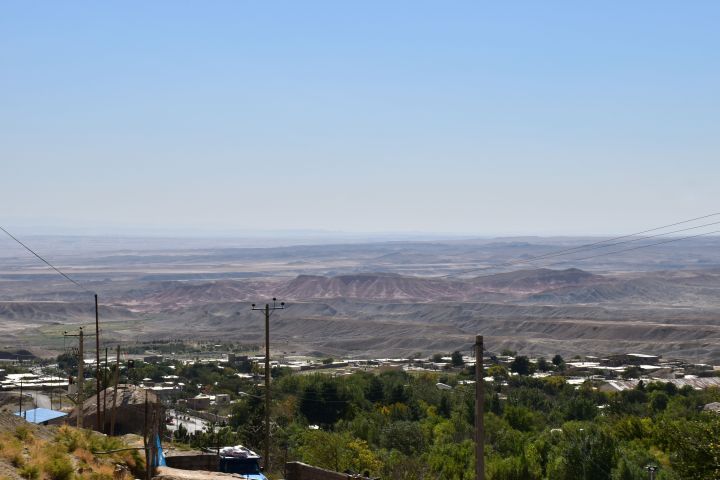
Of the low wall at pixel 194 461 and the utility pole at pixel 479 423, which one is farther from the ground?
the utility pole at pixel 479 423

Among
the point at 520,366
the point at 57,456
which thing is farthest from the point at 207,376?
the point at 57,456

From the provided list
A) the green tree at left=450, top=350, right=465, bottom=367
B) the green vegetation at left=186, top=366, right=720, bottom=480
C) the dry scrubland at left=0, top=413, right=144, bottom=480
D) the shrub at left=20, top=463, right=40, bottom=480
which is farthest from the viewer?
the green tree at left=450, top=350, right=465, bottom=367

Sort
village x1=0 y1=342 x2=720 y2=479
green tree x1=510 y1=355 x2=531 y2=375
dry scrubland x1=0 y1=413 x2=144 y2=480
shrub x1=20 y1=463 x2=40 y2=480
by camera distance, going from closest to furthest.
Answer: shrub x1=20 y1=463 x2=40 y2=480 → dry scrubland x1=0 y1=413 x2=144 y2=480 → village x1=0 y1=342 x2=720 y2=479 → green tree x1=510 y1=355 x2=531 y2=375

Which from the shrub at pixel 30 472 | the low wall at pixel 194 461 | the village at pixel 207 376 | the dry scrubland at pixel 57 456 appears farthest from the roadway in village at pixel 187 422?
the shrub at pixel 30 472

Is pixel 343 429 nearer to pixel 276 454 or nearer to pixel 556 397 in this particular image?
pixel 276 454

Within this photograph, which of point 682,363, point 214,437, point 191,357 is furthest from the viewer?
point 191,357

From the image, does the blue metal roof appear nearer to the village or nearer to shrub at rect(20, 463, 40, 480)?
the village

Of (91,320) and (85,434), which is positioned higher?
(85,434)

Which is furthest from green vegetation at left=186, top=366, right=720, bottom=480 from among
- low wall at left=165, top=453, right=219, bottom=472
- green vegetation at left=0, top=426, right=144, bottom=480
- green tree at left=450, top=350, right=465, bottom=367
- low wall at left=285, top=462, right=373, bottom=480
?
green tree at left=450, top=350, right=465, bottom=367

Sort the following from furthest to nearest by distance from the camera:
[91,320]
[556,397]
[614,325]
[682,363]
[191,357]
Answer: [91,320] → [614,325] → [191,357] → [682,363] → [556,397]

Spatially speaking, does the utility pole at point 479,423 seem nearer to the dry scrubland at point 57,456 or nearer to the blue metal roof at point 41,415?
the dry scrubland at point 57,456

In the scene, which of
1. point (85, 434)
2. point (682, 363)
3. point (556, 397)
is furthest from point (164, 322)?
point (85, 434)
